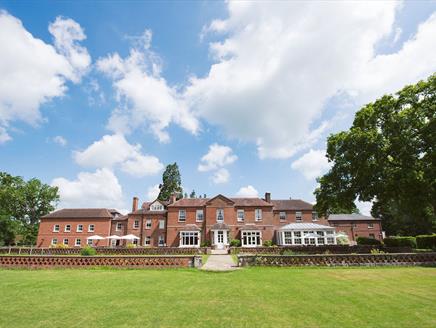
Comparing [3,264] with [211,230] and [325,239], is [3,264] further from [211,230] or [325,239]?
[325,239]

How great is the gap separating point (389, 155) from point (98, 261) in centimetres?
2440

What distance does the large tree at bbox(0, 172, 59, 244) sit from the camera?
4850cm

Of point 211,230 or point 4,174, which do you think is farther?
point 4,174

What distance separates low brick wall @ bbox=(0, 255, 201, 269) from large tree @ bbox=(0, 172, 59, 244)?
41551 mm

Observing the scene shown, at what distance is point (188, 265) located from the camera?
1528cm

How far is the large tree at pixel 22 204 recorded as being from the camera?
48.5 metres

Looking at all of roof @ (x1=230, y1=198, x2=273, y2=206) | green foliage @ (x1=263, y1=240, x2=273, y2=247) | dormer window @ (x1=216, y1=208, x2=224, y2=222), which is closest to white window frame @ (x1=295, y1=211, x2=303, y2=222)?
roof @ (x1=230, y1=198, x2=273, y2=206)

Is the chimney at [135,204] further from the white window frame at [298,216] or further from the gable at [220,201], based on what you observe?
the white window frame at [298,216]

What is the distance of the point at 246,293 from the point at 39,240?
47.9m

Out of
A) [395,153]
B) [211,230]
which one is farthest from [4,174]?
[395,153]

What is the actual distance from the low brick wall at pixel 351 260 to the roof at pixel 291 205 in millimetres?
26900

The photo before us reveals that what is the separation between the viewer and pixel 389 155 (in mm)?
22078

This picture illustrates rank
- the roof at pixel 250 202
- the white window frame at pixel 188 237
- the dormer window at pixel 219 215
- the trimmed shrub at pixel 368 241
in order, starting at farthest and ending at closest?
the roof at pixel 250 202
the dormer window at pixel 219 215
the white window frame at pixel 188 237
the trimmed shrub at pixel 368 241

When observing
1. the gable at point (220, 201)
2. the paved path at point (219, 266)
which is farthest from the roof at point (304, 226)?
the paved path at point (219, 266)
